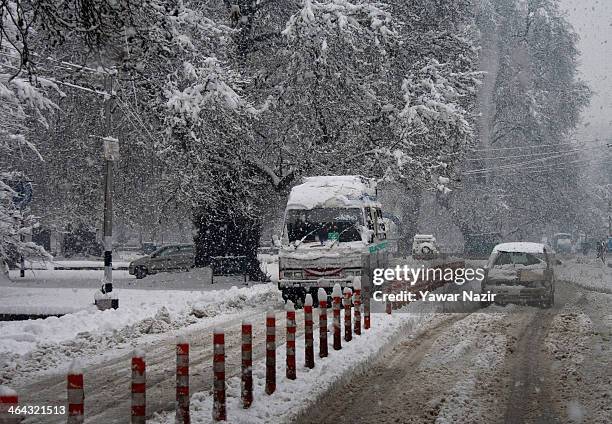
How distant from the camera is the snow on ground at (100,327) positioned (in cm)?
1206

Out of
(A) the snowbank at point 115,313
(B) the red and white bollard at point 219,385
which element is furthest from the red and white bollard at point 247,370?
(A) the snowbank at point 115,313

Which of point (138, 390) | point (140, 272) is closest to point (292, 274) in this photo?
point (138, 390)

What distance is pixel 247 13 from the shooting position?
90.9 feet

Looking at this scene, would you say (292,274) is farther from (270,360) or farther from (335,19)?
(270,360)

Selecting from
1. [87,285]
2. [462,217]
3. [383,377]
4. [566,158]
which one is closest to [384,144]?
[87,285]

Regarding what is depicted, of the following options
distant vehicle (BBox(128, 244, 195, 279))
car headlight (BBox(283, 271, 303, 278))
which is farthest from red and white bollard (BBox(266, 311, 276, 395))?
distant vehicle (BBox(128, 244, 195, 279))

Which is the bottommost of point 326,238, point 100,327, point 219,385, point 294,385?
point 294,385

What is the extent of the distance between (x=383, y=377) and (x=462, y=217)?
143ft

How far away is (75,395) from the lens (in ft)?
16.9

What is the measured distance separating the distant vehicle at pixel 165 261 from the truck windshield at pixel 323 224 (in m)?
18.9

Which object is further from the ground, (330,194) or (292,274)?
(330,194)

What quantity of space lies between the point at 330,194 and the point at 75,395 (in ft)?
51.4

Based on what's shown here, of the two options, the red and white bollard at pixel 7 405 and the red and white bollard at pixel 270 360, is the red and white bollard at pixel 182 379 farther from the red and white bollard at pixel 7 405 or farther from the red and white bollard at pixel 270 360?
the red and white bollard at pixel 7 405

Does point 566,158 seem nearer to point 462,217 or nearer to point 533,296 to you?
point 462,217
